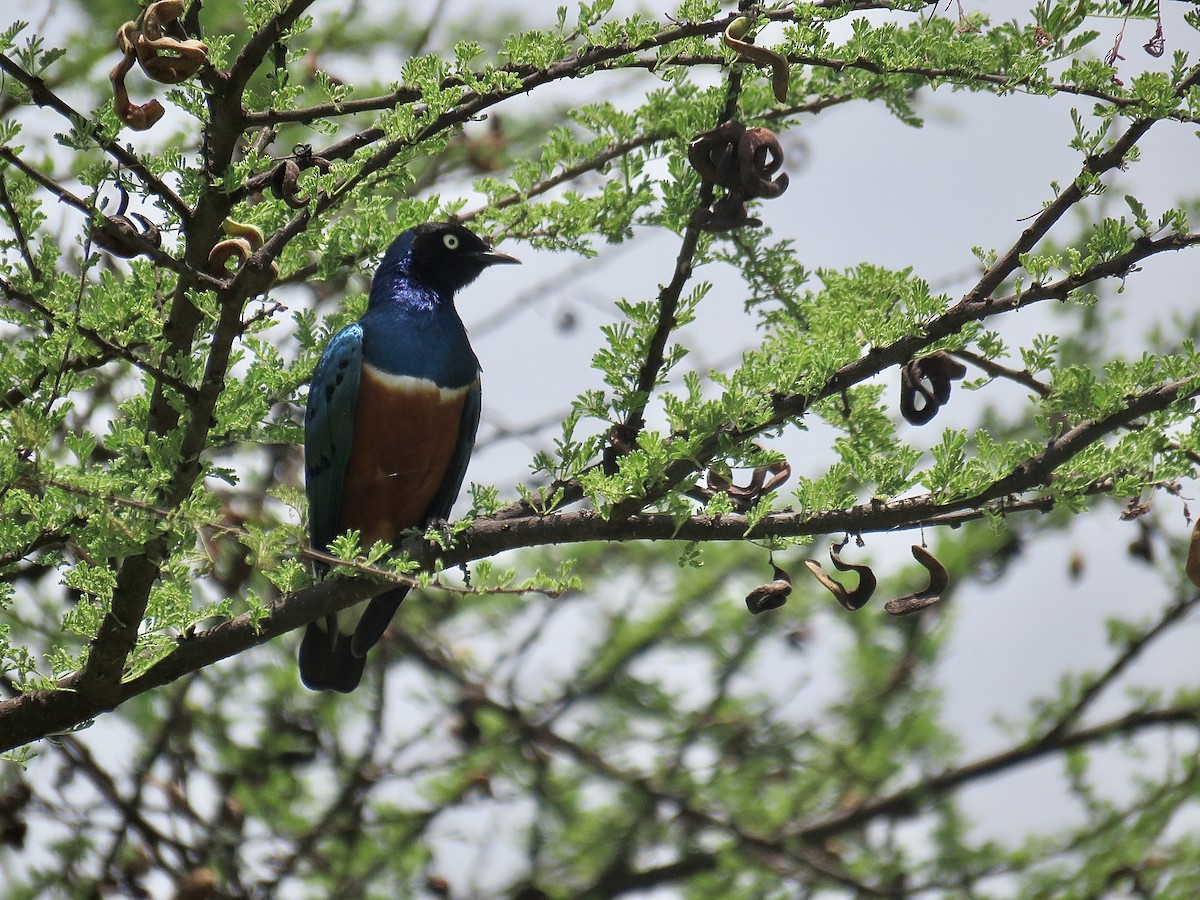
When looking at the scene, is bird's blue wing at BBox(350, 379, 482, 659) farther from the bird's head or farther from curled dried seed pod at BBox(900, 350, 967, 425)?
curled dried seed pod at BBox(900, 350, 967, 425)

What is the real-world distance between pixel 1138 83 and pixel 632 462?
1.27 m

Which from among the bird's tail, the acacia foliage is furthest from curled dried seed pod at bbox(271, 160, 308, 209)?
the bird's tail

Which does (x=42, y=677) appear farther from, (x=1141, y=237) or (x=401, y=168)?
(x=1141, y=237)

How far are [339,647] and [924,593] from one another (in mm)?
2139

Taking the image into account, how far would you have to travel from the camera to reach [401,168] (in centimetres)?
329

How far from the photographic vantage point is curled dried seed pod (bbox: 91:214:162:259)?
276 cm

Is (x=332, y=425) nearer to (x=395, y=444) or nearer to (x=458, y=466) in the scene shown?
(x=395, y=444)

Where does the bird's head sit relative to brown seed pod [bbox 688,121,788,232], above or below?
above

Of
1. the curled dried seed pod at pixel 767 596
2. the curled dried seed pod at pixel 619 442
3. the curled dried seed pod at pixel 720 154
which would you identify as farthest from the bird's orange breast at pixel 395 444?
the curled dried seed pod at pixel 767 596

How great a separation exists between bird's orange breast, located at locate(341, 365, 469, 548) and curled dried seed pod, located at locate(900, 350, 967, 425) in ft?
6.08

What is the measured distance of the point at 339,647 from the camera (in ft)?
14.7

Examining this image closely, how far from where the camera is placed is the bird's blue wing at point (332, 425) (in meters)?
4.34

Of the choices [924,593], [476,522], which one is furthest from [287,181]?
[924,593]

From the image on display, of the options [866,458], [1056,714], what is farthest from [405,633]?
[866,458]
